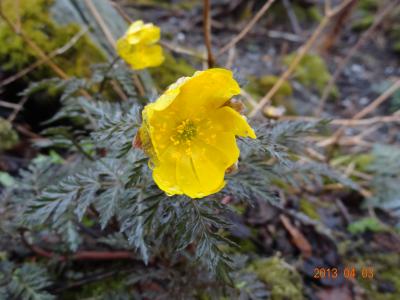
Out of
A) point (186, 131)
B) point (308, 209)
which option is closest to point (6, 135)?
point (186, 131)

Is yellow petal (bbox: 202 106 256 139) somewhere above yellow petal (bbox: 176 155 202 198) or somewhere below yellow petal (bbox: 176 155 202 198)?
above

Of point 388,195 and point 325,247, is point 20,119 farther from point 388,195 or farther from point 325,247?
point 388,195

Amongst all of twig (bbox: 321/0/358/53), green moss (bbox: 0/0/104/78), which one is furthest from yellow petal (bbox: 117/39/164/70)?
twig (bbox: 321/0/358/53)

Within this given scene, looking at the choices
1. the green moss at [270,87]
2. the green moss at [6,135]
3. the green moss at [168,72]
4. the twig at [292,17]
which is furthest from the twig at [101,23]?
the twig at [292,17]

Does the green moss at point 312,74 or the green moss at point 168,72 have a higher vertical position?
the green moss at point 168,72

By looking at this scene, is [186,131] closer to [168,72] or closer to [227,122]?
[227,122]

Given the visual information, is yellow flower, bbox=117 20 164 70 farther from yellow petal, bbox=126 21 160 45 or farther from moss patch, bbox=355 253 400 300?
moss patch, bbox=355 253 400 300

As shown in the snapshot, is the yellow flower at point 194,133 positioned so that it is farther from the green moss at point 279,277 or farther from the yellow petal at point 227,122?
the green moss at point 279,277
